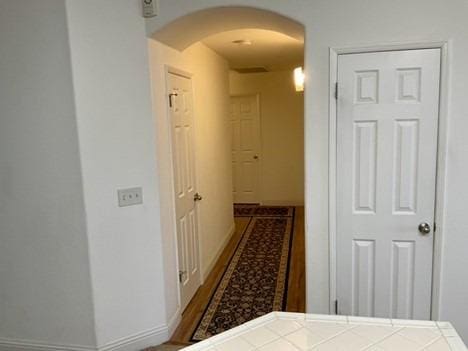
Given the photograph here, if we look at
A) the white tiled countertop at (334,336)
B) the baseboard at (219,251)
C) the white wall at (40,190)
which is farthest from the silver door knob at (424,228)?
the baseboard at (219,251)

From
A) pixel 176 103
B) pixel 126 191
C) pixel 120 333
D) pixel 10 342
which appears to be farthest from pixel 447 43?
pixel 10 342

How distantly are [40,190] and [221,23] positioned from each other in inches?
66.6

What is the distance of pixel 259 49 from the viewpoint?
14.5ft

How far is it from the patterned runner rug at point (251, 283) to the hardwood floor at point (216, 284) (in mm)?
54

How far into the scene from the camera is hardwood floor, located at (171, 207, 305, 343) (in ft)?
9.56

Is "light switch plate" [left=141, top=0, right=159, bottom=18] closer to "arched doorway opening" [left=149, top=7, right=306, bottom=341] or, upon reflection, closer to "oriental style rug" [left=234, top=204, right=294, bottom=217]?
"arched doorway opening" [left=149, top=7, right=306, bottom=341]

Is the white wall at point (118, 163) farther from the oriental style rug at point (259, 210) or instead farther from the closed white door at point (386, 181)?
the oriental style rug at point (259, 210)

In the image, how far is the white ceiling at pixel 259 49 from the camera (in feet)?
12.0

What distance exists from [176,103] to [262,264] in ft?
6.75

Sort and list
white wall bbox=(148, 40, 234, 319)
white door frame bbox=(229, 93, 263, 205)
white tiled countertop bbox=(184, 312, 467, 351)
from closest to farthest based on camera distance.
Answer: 1. white tiled countertop bbox=(184, 312, 467, 351)
2. white wall bbox=(148, 40, 234, 319)
3. white door frame bbox=(229, 93, 263, 205)

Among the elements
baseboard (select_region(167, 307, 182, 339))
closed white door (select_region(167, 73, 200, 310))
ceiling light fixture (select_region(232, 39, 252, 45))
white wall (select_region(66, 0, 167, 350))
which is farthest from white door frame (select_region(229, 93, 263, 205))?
white wall (select_region(66, 0, 167, 350))

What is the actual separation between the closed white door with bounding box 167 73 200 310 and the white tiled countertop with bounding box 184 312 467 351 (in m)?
1.85

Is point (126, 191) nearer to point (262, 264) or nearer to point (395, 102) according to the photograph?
point (395, 102)

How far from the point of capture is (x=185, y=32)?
271 centimetres
